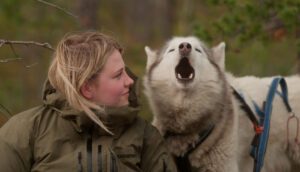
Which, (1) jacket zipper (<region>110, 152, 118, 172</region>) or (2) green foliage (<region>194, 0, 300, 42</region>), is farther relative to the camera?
(2) green foliage (<region>194, 0, 300, 42</region>)

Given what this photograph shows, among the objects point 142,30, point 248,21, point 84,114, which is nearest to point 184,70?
point 84,114

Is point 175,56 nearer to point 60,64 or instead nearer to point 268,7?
point 60,64

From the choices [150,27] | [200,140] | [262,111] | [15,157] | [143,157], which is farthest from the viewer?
[150,27]

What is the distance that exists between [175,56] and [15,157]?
1.64 metres

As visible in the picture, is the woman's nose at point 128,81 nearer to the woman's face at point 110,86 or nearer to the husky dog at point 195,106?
the woman's face at point 110,86

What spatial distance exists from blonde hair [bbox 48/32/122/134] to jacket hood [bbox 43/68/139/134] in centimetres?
4

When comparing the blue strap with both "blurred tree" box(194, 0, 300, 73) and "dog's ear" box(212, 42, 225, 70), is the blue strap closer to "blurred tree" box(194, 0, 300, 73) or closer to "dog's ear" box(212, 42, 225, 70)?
"dog's ear" box(212, 42, 225, 70)

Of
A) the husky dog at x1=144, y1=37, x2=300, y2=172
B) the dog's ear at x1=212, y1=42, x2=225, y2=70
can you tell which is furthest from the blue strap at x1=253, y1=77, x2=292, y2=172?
the dog's ear at x1=212, y1=42, x2=225, y2=70

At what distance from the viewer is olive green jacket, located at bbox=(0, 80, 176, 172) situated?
14.0 feet

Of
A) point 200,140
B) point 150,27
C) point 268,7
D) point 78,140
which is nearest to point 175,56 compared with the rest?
point 200,140

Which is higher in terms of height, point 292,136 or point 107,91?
point 107,91

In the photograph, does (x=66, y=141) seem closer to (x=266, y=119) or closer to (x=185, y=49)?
(x=185, y=49)

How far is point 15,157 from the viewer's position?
4.27 meters

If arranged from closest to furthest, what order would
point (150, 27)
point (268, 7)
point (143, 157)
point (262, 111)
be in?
point (143, 157) → point (262, 111) → point (268, 7) → point (150, 27)
